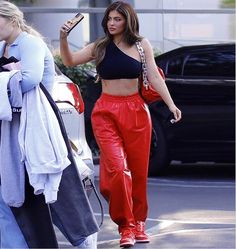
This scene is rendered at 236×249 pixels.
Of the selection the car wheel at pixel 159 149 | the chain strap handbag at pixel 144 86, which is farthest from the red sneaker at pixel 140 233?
the car wheel at pixel 159 149

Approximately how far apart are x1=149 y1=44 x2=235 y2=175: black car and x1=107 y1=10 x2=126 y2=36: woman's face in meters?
3.47

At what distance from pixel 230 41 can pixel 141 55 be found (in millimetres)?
4666

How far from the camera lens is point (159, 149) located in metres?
10.2

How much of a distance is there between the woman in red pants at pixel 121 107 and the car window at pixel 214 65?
3.38 meters

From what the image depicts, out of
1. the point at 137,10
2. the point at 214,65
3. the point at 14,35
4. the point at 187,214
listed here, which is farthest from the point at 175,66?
the point at 14,35

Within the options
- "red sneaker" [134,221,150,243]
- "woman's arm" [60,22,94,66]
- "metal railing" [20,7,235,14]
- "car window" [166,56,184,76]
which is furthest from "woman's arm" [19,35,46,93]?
"metal railing" [20,7,235,14]

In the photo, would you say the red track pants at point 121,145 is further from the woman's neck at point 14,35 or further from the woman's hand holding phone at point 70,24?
the woman's neck at point 14,35

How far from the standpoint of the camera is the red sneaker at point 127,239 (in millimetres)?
6758

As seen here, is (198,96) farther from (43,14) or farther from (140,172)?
(140,172)

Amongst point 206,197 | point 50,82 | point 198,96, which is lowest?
point 206,197

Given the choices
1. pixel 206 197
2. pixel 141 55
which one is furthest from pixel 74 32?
pixel 141 55

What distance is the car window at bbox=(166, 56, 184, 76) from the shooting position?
10.3 meters

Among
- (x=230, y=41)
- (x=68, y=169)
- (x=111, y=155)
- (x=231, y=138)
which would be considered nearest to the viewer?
(x=68, y=169)

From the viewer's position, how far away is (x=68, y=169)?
5504mm
